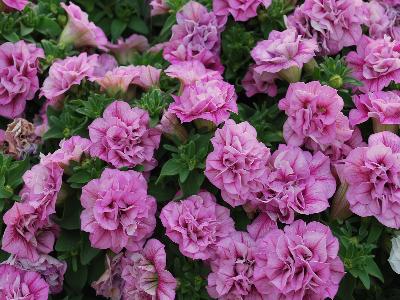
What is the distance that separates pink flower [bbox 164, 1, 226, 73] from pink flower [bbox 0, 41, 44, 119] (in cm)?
63

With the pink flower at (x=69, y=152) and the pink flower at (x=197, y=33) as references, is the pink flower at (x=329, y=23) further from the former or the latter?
the pink flower at (x=69, y=152)

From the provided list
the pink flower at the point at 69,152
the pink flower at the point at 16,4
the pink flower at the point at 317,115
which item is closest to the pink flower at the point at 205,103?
the pink flower at the point at 317,115

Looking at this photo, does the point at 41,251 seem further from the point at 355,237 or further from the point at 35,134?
the point at 355,237

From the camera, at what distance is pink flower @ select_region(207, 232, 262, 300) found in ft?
7.21

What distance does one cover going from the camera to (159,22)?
11.2ft

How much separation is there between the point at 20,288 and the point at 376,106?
1600 mm

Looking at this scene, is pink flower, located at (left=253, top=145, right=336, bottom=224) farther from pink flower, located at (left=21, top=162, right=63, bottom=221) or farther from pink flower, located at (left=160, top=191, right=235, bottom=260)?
pink flower, located at (left=21, top=162, right=63, bottom=221)

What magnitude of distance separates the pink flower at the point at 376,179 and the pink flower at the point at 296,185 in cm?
9

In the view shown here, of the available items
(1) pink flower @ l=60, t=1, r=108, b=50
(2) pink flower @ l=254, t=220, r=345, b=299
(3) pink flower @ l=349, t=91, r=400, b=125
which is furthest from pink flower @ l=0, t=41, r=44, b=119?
(3) pink flower @ l=349, t=91, r=400, b=125

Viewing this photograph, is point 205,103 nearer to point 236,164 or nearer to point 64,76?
point 236,164

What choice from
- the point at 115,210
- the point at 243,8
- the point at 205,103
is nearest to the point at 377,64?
the point at 243,8

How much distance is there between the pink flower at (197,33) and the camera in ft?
9.41

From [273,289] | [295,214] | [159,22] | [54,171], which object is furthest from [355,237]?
[159,22]

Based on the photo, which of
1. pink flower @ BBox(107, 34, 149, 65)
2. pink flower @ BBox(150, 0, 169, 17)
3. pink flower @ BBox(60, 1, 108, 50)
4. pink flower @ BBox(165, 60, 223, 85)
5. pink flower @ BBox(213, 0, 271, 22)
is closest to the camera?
pink flower @ BBox(165, 60, 223, 85)
